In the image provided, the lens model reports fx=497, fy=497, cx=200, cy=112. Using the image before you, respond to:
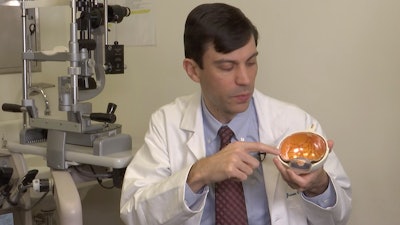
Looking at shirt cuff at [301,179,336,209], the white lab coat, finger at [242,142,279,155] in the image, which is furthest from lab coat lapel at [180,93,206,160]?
shirt cuff at [301,179,336,209]

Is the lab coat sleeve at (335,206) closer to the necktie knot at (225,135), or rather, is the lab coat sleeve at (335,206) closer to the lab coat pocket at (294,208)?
the lab coat pocket at (294,208)

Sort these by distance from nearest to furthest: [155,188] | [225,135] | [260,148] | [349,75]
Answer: [260,148]
[155,188]
[225,135]
[349,75]

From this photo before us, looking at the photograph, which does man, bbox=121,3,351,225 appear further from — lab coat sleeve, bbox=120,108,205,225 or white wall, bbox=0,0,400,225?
white wall, bbox=0,0,400,225

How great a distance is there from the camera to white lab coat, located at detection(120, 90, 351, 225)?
4.52 ft

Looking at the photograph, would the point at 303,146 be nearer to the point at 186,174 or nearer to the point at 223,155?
the point at 223,155

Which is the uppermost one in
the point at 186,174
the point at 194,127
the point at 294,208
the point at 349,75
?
the point at 349,75

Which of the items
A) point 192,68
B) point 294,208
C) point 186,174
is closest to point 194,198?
point 186,174

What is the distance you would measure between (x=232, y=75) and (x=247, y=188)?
0.35m

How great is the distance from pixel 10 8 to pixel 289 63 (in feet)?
5.01

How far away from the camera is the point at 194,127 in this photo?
1560mm

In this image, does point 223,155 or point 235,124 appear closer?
point 223,155

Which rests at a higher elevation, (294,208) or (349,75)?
(349,75)

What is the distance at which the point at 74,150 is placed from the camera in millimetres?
1856

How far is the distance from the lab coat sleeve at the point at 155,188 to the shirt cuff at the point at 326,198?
0.30m
